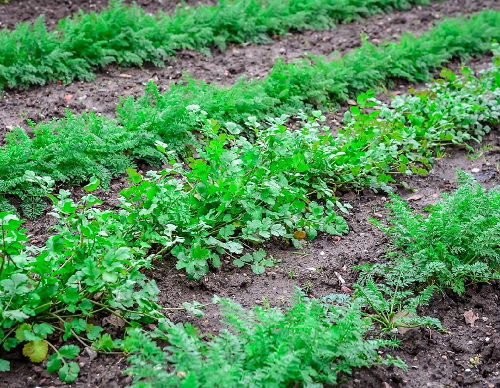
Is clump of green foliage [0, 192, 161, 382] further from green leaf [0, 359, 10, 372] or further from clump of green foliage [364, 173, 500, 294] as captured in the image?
clump of green foliage [364, 173, 500, 294]

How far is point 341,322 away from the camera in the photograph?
3143 millimetres

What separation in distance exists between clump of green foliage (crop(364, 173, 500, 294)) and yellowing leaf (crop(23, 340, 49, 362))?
2037 mm

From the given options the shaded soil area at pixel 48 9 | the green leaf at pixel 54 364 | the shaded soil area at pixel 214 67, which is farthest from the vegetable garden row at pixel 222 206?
the shaded soil area at pixel 48 9

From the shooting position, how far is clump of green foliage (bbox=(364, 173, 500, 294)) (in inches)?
155

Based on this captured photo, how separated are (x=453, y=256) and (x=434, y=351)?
0.64 metres

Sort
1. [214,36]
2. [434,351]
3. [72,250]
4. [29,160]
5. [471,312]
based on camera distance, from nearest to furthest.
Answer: [72,250], [434,351], [471,312], [29,160], [214,36]

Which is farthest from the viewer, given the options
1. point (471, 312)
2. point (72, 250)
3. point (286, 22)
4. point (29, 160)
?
point (286, 22)

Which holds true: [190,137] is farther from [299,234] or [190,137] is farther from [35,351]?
[35,351]

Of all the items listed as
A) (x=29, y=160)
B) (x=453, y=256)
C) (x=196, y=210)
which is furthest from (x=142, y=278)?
(x=453, y=256)

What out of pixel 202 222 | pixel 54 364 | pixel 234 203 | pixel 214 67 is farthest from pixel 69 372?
pixel 214 67

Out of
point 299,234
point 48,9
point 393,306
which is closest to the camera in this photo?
point 393,306

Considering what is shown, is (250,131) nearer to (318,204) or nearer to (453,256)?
(318,204)

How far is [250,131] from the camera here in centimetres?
557

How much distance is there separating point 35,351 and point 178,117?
238 cm
